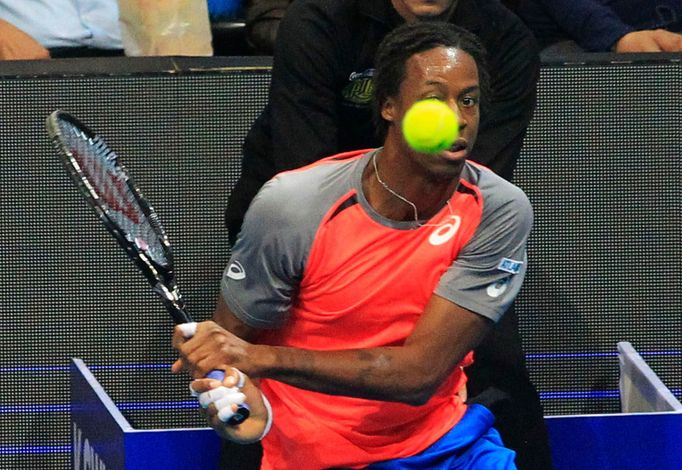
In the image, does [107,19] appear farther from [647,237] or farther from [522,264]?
[522,264]

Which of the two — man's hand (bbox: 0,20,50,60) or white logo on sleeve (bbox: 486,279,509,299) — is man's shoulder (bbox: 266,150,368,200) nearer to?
white logo on sleeve (bbox: 486,279,509,299)

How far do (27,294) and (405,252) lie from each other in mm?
1409

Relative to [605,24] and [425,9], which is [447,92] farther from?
[605,24]

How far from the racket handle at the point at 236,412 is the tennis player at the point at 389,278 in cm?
20

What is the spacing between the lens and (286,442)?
8.25ft

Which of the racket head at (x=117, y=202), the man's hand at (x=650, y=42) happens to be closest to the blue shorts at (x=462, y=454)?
the racket head at (x=117, y=202)

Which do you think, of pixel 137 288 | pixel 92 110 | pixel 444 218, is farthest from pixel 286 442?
pixel 92 110

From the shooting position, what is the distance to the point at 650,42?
12.6 ft

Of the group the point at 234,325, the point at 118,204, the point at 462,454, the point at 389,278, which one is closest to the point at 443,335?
the point at 389,278

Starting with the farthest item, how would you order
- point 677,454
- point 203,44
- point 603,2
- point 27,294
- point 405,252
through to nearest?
point 603,2, point 203,44, point 27,294, point 677,454, point 405,252

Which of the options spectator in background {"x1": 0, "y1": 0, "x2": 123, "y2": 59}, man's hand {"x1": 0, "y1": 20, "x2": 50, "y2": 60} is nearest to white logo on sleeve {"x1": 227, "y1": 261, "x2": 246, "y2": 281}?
man's hand {"x1": 0, "y1": 20, "x2": 50, "y2": 60}

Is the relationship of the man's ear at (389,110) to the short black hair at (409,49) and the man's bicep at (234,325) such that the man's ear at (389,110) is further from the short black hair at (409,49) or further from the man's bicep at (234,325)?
the man's bicep at (234,325)

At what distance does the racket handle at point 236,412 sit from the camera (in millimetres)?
2082

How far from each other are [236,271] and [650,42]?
1792 millimetres
